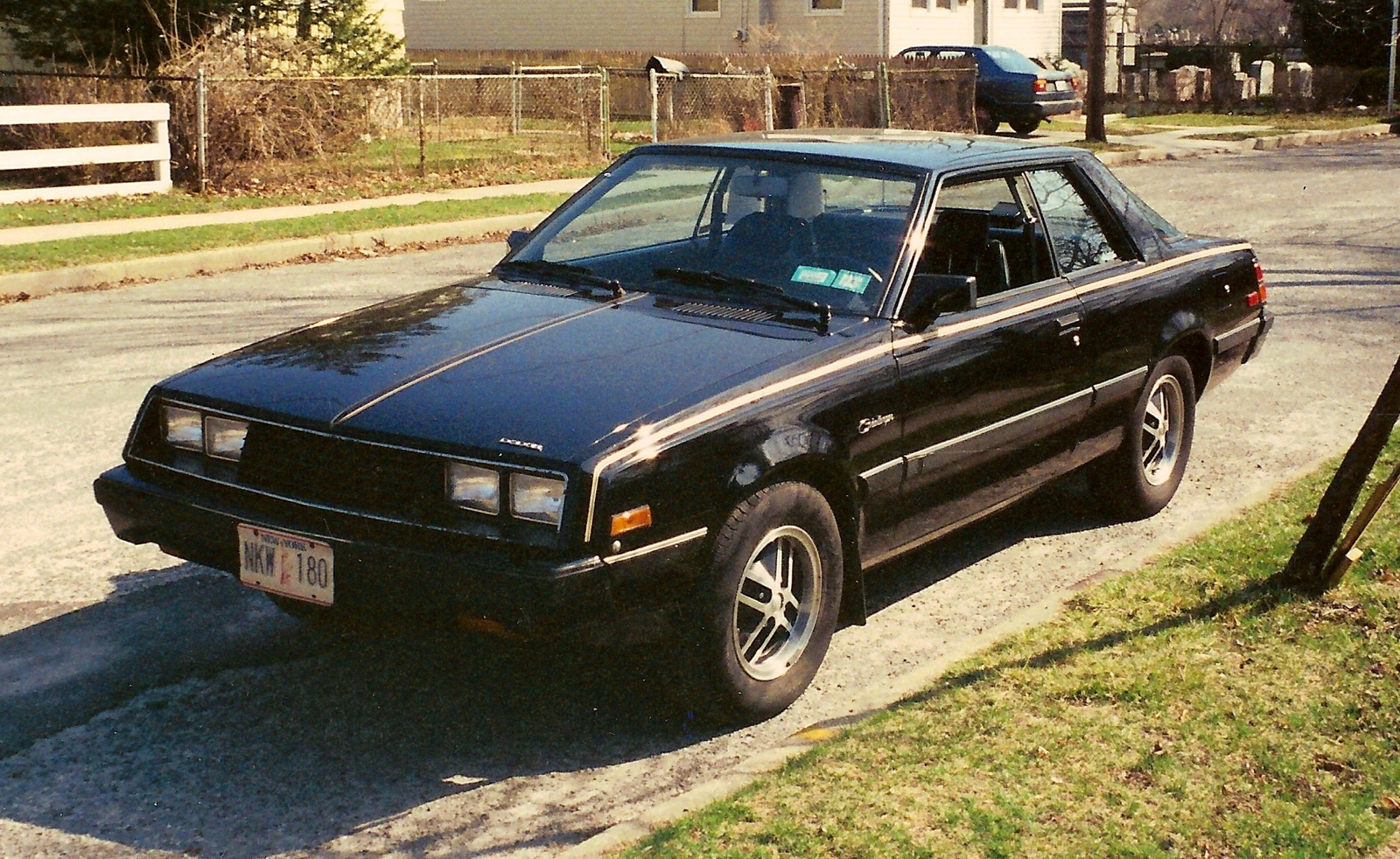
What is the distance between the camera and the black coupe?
13.4ft

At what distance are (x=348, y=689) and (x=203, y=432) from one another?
877mm

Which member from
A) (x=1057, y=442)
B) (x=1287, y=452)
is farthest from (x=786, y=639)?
(x=1287, y=452)

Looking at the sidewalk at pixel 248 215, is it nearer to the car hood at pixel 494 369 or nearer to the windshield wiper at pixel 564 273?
the windshield wiper at pixel 564 273

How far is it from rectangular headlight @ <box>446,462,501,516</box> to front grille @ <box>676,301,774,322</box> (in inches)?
47.1

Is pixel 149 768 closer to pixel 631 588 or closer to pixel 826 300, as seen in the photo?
pixel 631 588

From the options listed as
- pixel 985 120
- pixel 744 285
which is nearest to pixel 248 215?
pixel 744 285

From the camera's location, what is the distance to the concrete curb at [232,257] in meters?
12.7

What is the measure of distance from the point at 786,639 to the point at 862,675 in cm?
47

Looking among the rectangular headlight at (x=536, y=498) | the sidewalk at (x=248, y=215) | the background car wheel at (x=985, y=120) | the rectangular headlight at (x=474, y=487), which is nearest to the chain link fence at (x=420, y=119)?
the sidewalk at (x=248, y=215)

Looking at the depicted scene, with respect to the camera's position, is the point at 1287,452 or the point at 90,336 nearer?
the point at 1287,452

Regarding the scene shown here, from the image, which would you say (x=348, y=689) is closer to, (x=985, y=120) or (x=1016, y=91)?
(x=1016, y=91)

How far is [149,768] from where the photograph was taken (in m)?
4.25

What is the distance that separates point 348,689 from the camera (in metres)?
4.80

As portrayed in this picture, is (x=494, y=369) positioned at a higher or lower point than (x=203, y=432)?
higher
